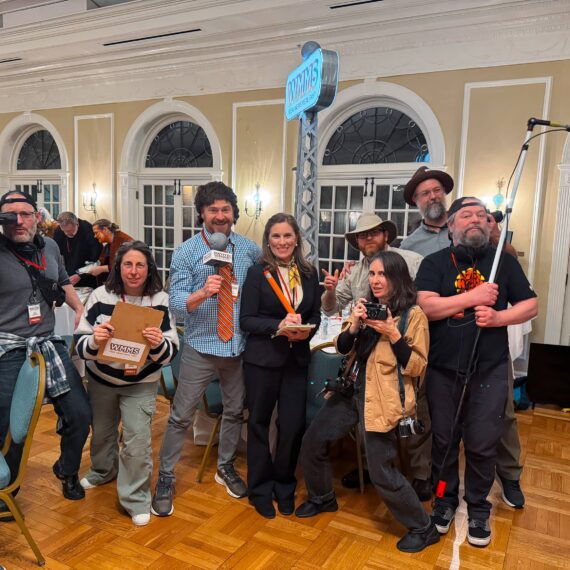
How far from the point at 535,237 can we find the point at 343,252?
2.38 m

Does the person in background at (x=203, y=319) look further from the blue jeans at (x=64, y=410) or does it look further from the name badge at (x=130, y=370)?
the blue jeans at (x=64, y=410)

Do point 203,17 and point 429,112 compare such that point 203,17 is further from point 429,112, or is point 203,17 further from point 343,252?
point 343,252

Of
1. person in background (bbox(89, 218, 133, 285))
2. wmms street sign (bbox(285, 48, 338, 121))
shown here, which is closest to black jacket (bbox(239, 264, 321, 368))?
wmms street sign (bbox(285, 48, 338, 121))

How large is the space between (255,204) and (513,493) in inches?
198

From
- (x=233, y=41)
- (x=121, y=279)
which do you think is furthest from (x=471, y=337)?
(x=233, y=41)

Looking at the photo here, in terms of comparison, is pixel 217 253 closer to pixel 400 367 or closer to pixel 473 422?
pixel 400 367

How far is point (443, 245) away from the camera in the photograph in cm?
308

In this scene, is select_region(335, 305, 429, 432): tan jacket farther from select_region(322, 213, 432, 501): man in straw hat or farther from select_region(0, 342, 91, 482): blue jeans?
select_region(0, 342, 91, 482): blue jeans

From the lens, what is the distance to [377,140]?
6422mm

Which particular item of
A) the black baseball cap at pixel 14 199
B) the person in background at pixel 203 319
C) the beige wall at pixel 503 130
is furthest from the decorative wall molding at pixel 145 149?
the black baseball cap at pixel 14 199

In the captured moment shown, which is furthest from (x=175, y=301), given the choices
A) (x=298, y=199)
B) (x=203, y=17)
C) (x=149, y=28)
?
(x=149, y=28)

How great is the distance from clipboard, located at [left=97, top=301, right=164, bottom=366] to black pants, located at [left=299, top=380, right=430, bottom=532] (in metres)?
0.90

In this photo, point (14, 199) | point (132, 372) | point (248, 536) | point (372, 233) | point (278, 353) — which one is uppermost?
point (14, 199)

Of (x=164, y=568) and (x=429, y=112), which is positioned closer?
(x=164, y=568)
